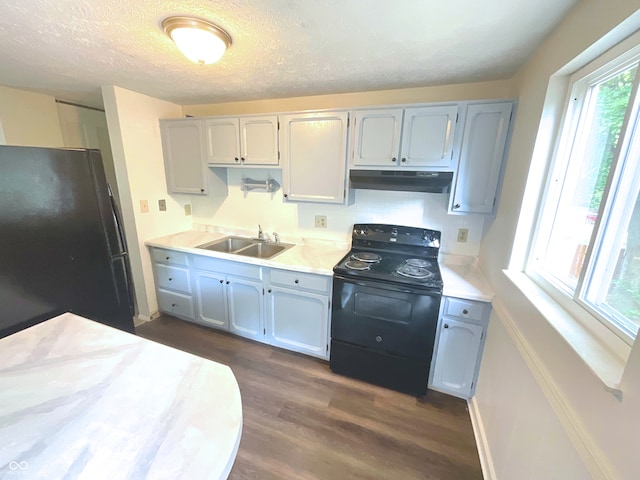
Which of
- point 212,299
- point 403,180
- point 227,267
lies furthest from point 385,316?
point 212,299

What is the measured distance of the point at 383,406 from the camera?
5.96 feet

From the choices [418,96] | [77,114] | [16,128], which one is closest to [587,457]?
[418,96]

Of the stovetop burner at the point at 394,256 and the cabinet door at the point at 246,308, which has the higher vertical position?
the stovetop burner at the point at 394,256

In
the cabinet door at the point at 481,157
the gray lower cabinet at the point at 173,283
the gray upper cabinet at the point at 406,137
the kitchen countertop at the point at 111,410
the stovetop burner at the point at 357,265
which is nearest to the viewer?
the kitchen countertop at the point at 111,410

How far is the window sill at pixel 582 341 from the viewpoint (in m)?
0.71

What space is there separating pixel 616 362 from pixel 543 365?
0.28 meters

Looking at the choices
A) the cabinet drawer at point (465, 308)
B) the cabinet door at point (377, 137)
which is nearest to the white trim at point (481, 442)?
the cabinet drawer at point (465, 308)

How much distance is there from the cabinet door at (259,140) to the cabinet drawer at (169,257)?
42.4 inches

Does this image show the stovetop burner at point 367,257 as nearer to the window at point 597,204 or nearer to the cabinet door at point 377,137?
the cabinet door at point 377,137

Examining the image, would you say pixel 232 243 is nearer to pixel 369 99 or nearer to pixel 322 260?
pixel 322 260

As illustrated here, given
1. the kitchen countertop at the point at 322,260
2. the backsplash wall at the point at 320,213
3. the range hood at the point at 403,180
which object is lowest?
the kitchen countertop at the point at 322,260

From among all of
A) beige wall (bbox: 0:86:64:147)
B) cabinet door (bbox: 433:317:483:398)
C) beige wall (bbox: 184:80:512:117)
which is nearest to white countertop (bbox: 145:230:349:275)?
cabinet door (bbox: 433:317:483:398)

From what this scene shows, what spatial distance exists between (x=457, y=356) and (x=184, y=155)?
9.43 ft

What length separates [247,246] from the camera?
268cm
